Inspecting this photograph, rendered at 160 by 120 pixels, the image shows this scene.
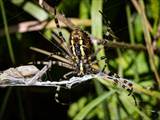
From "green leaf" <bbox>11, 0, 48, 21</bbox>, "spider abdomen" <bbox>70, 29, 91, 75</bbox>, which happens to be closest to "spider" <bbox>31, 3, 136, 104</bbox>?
"spider abdomen" <bbox>70, 29, 91, 75</bbox>

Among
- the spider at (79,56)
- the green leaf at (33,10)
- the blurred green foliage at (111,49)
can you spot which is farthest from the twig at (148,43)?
the green leaf at (33,10)

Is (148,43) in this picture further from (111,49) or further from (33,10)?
(33,10)

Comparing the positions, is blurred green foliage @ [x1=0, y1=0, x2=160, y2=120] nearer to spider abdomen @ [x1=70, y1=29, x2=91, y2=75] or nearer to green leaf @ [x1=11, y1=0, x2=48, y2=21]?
green leaf @ [x1=11, y1=0, x2=48, y2=21]

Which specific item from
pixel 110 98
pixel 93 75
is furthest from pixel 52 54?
pixel 110 98

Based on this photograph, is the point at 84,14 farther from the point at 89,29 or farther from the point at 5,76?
the point at 5,76

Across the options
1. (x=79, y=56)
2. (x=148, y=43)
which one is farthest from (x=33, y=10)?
(x=148, y=43)

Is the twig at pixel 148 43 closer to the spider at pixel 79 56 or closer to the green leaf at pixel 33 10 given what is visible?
the spider at pixel 79 56
